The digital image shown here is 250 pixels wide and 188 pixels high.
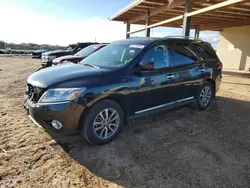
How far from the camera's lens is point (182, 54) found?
424 cm

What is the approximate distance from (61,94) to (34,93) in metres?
0.52

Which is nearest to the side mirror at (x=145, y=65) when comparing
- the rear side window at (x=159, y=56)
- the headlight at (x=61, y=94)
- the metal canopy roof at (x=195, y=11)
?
the rear side window at (x=159, y=56)

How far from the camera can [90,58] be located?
413 cm

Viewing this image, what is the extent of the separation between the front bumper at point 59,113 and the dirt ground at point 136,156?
464mm

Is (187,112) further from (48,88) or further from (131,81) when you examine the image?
(48,88)

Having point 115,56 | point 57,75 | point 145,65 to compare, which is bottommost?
point 57,75

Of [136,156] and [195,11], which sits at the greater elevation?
[195,11]

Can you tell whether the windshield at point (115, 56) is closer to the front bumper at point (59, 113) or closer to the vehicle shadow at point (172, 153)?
the front bumper at point (59, 113)

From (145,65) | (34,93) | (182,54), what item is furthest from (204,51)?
(34,93)

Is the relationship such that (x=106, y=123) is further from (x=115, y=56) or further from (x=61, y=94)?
(x=115, y=56)

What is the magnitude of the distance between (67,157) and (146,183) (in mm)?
1192

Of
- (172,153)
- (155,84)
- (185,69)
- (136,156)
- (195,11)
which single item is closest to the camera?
(136,156)

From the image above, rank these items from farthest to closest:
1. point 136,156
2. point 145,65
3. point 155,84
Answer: point 155,84
point 145,65
point 136,156

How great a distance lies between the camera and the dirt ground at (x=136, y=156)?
238 cm
